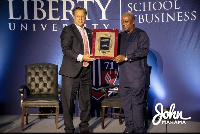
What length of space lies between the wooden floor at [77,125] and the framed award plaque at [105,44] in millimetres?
1391

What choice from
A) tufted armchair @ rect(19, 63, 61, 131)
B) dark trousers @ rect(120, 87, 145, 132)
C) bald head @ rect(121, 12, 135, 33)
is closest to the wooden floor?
tufted armchair @ rect(19, 63, 61, 131)

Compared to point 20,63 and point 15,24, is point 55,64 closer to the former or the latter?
point 20,63

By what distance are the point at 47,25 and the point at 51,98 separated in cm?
177

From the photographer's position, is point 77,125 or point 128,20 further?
point 77,125

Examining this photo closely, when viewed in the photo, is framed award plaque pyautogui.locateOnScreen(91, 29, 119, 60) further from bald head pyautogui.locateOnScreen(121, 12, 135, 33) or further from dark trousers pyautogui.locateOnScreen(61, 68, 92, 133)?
dark trousers pyautogui.locateOnScreen(61, 68, 92, 133)

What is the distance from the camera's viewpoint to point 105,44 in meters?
5.09

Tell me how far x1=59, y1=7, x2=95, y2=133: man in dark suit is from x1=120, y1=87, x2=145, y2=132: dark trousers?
648 mm

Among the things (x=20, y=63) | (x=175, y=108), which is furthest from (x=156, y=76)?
(x=20, y=63)

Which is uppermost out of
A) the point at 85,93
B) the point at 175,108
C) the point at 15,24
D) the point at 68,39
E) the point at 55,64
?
the point at 15,24

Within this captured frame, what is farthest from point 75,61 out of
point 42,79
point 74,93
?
point 42,79

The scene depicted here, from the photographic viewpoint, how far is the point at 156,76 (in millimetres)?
6691
